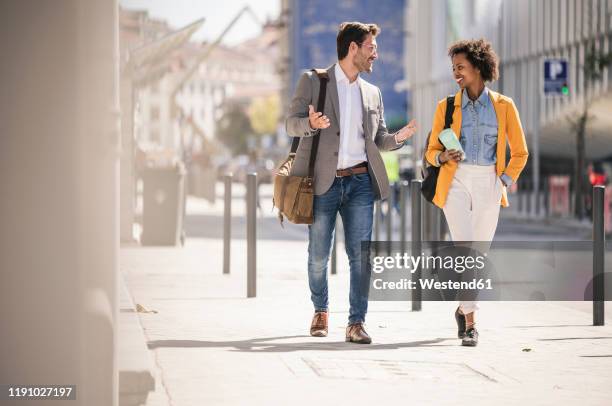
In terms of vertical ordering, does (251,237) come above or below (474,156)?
below

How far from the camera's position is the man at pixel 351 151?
9133 mm

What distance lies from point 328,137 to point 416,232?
171 centimetres

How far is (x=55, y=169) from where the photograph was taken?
526 centimetres

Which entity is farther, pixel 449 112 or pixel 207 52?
pixel 207 52

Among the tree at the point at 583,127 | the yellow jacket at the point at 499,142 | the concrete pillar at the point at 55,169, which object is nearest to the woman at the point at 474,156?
the yellow jacket at the point at 499,142

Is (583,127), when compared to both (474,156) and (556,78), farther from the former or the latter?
(474,156)

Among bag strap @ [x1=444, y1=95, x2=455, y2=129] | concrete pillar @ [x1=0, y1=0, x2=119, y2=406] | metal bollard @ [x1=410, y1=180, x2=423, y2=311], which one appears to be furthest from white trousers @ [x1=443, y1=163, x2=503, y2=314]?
concrete pillar @ [x1=0, y1=0, x2=119, y2=406]

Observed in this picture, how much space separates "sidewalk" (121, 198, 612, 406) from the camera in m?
7.16

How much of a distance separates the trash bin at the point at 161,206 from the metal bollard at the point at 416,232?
9.17m

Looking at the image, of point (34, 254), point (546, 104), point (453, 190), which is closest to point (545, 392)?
point (453, 190)

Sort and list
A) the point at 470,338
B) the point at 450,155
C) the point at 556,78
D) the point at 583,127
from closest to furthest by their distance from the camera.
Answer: the point at 450,155 → the point at 470,338 → the point at 556,78 → the point at 583,127

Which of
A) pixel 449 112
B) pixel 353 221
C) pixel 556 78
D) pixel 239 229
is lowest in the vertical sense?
pixel 239 229

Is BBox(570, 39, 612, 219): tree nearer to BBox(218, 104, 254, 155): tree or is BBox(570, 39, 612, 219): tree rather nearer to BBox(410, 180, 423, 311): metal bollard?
BBox(410, 180, 423, 311): metal bollard

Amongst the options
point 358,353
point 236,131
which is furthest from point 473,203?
point 236,131
